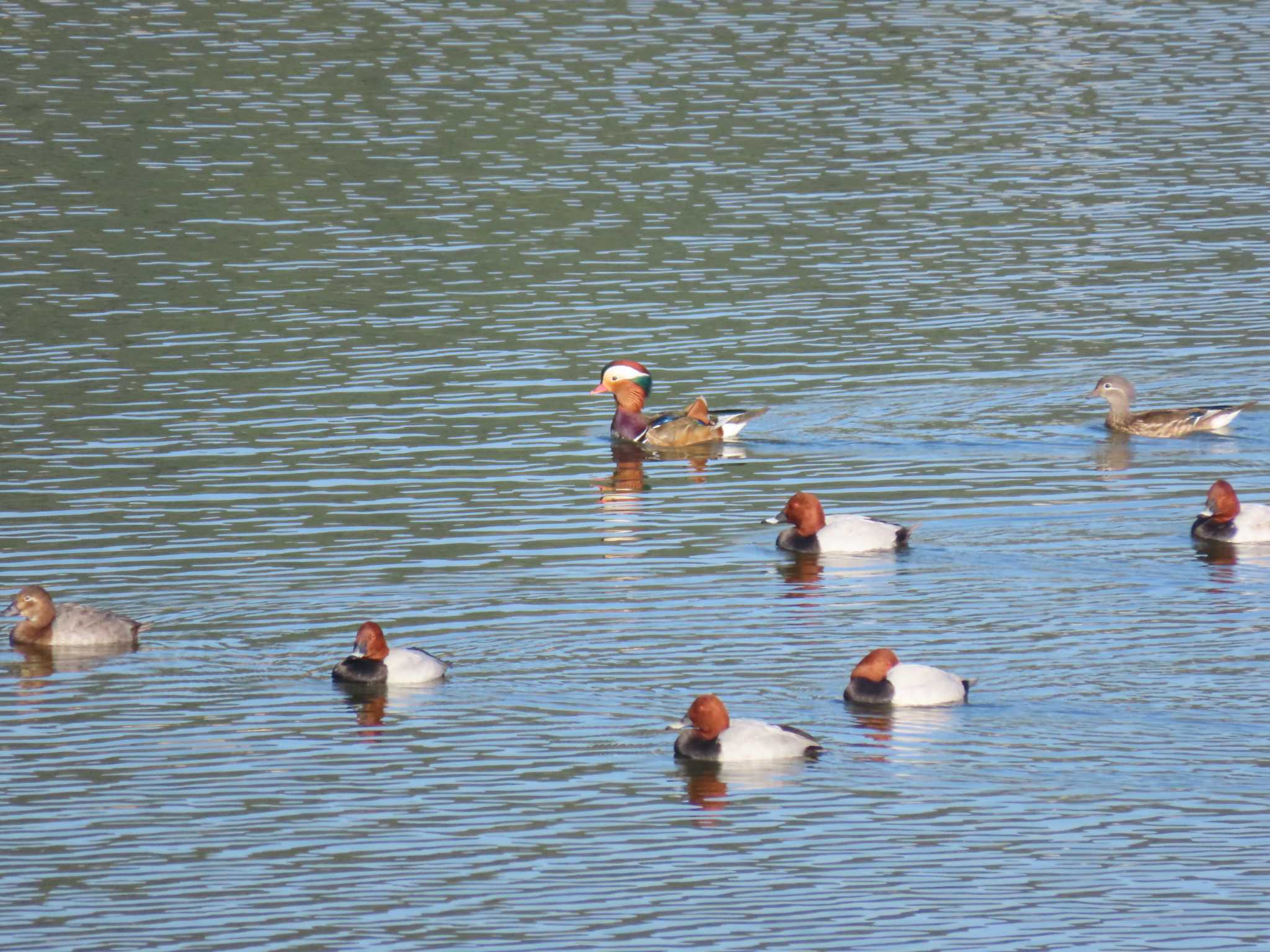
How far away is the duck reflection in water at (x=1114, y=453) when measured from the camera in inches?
1094

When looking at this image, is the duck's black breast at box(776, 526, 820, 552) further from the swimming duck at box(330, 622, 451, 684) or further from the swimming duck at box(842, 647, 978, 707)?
the swimming duck at box(330, 622, 451, 684)

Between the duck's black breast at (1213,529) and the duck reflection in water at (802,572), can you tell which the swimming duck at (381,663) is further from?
the duck's black breast at (1213,529)

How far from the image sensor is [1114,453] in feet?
93.7

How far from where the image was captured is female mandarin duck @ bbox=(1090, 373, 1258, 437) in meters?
29.0

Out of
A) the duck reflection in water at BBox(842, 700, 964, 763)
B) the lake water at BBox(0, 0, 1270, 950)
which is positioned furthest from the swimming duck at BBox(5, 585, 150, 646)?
the duck reflection in water at BBox(842, 700, 964, 763)

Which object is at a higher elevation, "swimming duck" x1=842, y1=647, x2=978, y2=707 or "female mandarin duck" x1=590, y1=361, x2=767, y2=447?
"female mandarin duck" x1=590, y1=361, x2=767, y2=447

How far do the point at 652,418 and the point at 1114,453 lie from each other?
19.8 ft

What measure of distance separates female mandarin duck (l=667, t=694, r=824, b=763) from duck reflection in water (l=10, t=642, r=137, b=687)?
6052 mm

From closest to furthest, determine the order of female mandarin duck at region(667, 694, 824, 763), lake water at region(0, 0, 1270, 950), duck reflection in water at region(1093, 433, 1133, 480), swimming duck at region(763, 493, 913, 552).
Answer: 1. lake water at region(0, 0, 1270, 950)
2. female mandarin duck at region(667, 694, 824, 763)
3. swimming duck at region(763, 493, 913, 552)
4. duck reflection in water at region(1093, 433, 1133, 480)

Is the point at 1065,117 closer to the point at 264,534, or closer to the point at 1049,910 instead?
the point at 264,534

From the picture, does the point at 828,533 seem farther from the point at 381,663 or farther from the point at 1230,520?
the point at 381,663

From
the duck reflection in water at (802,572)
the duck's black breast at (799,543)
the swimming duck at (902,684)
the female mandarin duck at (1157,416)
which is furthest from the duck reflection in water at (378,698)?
the female mandarin duck at (1157,416)

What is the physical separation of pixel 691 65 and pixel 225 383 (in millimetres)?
31527

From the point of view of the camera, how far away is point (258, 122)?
177 ft
